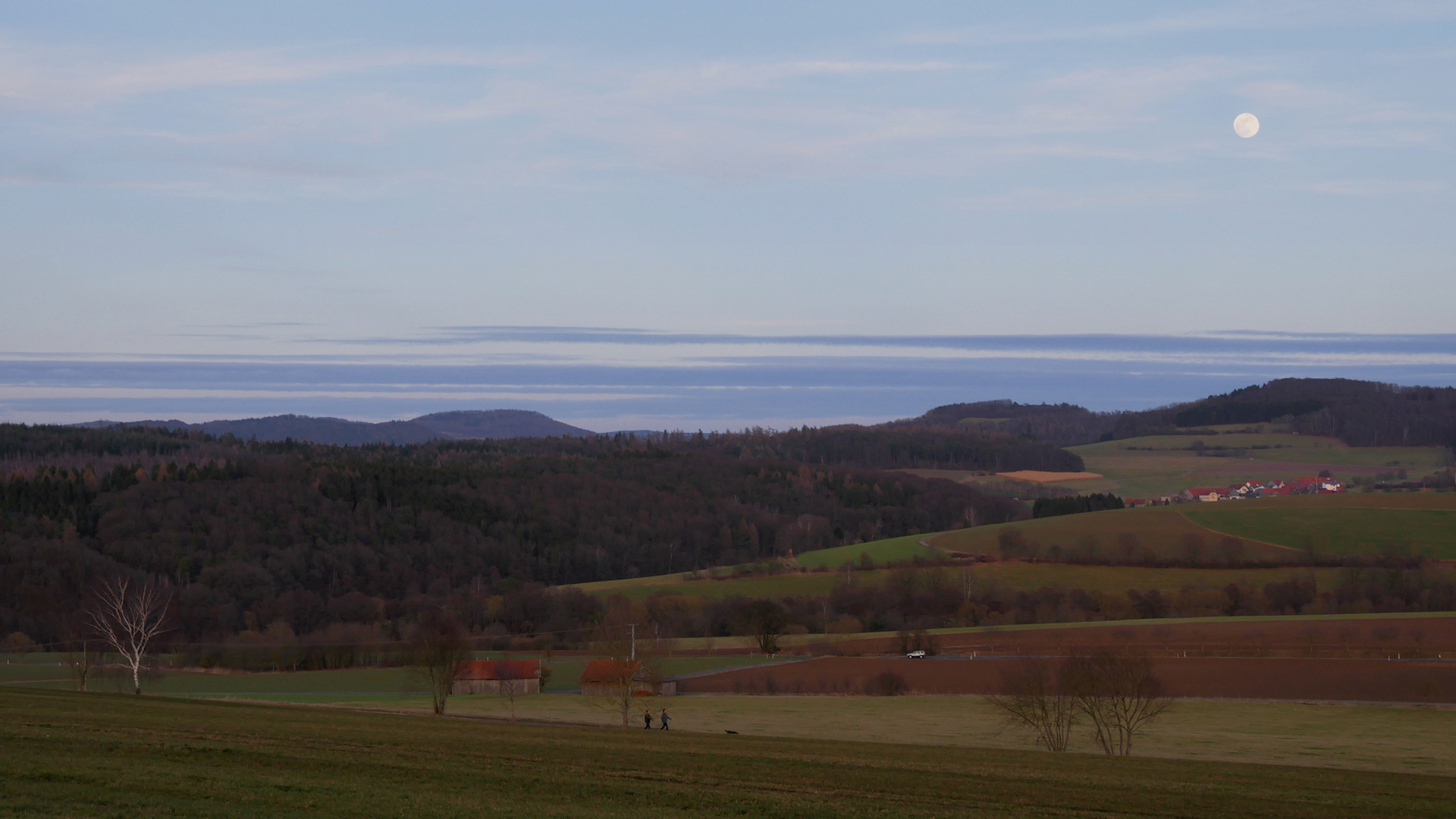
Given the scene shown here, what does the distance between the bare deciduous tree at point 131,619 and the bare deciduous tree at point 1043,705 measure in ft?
123

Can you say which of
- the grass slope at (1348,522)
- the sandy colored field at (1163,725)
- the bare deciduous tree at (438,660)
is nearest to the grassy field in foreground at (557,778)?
→ the sandy colored field at (1163,725)

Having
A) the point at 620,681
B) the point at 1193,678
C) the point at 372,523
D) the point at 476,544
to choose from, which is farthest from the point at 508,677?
the point at 372,523

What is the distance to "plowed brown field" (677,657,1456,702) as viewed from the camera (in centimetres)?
5131

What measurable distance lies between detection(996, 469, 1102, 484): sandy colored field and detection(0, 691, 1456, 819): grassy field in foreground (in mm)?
152292

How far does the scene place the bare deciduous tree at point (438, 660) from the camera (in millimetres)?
53375

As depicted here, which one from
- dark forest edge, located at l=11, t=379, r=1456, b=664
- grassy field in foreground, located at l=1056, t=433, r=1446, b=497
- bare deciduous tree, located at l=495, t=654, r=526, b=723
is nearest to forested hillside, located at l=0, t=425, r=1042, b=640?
dark forest edge, located at l=11, t=379, r=1456, b=664

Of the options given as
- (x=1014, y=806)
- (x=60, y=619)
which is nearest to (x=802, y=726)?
(x=1014, y=806)

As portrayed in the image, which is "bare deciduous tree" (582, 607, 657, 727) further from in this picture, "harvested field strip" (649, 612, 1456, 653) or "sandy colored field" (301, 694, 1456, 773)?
"harvested field strip" (649, 612, 1456, 653)

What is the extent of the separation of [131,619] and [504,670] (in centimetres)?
2176

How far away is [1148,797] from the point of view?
73.7 feet

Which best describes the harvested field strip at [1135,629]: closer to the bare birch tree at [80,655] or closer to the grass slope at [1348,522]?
the grass slope at [1348,522]

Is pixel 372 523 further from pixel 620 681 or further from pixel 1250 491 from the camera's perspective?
pixel 1250 491

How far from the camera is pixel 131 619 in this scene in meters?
66.7

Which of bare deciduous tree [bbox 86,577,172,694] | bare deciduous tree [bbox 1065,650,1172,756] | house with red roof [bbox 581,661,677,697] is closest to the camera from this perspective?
bare deciduous tree [bbox 1065,650,1172,756]
